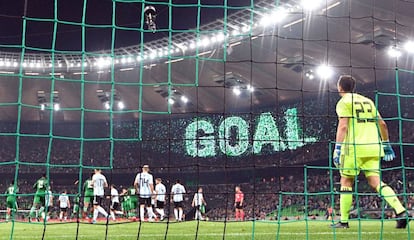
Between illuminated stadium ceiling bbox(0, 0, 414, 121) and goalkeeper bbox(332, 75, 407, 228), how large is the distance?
12.3 meters

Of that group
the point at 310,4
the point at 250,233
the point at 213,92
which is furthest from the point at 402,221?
the point at 213,92

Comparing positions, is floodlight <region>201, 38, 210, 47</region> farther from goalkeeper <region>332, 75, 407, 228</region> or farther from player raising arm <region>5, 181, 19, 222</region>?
goalkeeper <region>332, 75, 407, 228</region>

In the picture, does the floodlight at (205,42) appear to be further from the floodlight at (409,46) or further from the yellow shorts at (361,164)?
the yellow shorts at (361,164)

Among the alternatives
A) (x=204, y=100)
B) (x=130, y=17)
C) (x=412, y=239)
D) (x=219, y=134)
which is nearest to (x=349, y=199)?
(x=412, y=239)

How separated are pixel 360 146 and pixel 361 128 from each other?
9.8 inches

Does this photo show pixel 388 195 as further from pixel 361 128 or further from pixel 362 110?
pixel 362 110

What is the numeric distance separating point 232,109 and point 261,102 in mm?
2354

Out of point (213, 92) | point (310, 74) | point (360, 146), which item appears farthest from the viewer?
point (213, 92)

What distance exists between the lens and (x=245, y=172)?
32.5 m

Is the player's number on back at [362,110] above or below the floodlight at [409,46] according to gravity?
below

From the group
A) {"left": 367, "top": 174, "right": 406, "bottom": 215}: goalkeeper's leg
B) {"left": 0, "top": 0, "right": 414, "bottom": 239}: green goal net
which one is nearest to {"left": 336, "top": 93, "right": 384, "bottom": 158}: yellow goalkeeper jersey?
{"left": 367, "top": 174, "right": 406, "bottom": 215}: goalkeeper's leg

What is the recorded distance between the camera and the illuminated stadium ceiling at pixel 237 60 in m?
21.4

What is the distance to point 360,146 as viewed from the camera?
251 inches

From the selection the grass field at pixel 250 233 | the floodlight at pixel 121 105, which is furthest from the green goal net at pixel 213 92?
the grass field at pixel 250 233
